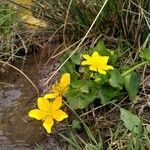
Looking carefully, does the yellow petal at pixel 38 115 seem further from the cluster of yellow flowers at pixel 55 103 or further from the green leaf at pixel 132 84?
the green leaf at pixel 132 84

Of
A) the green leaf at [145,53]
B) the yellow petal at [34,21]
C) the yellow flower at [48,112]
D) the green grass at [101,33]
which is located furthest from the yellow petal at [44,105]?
the yellow petal at [34,21]

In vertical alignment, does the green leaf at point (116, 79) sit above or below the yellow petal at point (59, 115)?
above

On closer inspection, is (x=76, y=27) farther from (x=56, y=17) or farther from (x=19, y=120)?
(x=19, y=120)

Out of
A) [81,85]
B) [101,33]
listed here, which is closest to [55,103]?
[81,85]

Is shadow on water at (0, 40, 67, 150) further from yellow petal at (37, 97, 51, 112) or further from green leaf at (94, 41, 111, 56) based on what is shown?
green leaf at (94, 41, 111, 56)

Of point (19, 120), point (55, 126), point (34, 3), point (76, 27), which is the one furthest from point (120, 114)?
point (34, 3)
